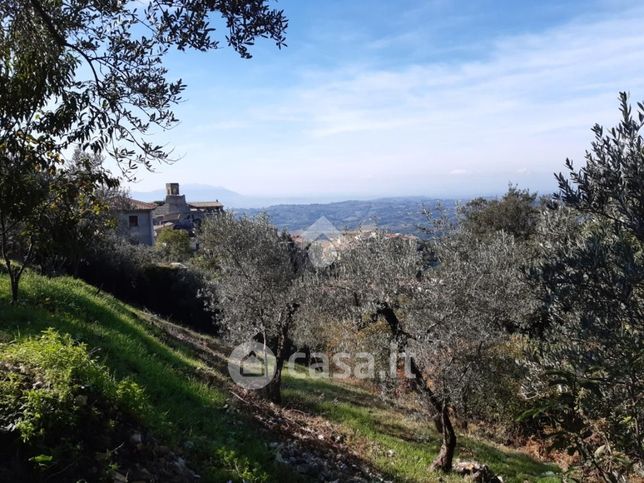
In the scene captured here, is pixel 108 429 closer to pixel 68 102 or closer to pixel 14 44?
pixel 68 102

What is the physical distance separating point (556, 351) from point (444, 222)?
9482 millimetres

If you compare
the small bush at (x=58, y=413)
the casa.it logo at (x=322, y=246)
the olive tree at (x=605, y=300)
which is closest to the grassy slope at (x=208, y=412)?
the small bush at (x=58, y=413)

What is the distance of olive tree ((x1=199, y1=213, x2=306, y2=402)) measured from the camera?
13.9 meters

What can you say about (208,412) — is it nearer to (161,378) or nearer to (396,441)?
(161,378)

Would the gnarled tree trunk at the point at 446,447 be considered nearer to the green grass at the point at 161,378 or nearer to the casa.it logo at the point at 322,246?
the green grass at the point at 161,378

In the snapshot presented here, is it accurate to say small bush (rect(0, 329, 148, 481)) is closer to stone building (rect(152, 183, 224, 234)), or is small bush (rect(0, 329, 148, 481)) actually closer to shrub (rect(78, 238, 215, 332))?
shrub (rect(78, 238, 215, 332))

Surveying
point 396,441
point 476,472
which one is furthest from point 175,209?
point 476,472

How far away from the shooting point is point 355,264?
11633 millimetres

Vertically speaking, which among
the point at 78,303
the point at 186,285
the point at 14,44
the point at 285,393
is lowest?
the point at 285,393

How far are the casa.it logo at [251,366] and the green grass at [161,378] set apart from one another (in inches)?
97.4

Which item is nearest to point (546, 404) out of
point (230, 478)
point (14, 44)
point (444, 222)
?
point (230, 478)

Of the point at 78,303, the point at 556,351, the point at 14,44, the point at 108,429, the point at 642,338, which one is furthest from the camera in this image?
the point at 78,303

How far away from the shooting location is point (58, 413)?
4.34 metres

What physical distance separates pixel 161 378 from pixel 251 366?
28.0 ft
